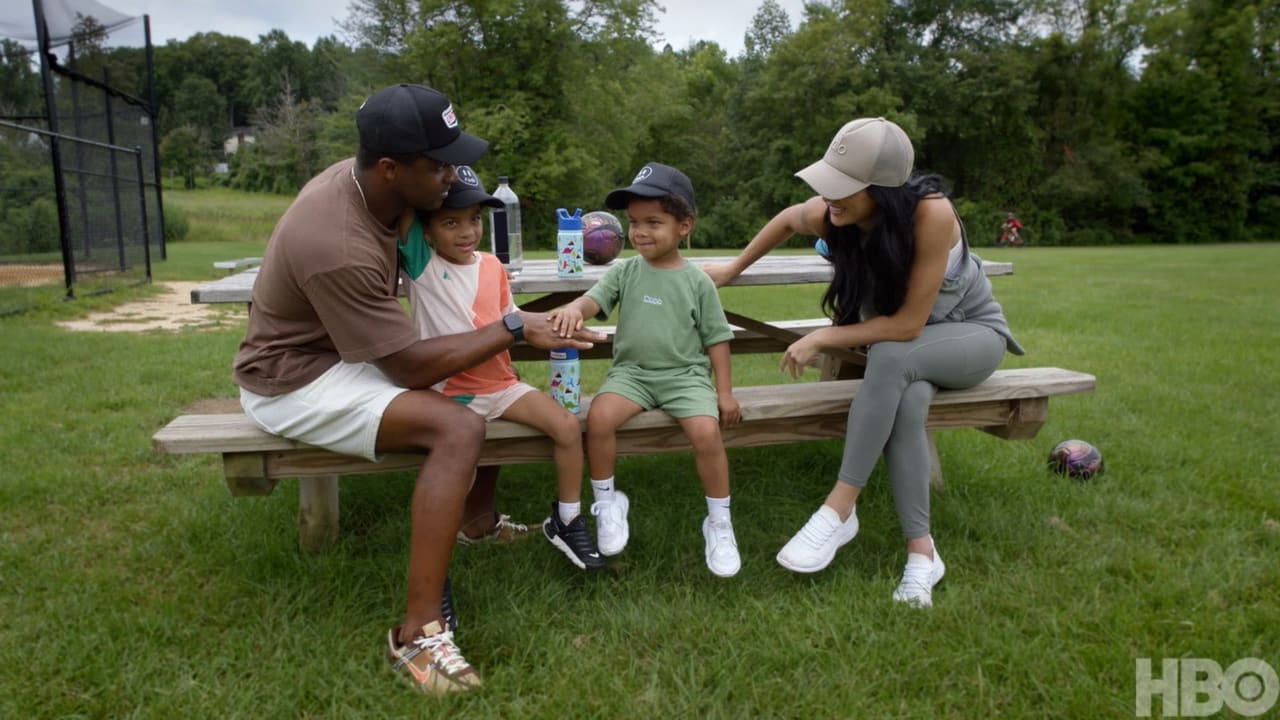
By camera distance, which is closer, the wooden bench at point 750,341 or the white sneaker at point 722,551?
the white sneaker at point 722,551

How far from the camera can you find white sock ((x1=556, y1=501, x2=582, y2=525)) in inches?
111

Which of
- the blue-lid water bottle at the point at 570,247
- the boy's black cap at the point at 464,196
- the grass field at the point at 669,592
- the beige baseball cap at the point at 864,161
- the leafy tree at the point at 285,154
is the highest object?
the leafy tree at the point at 285,154

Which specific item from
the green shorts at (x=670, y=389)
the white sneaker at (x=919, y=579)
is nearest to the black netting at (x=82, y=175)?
the green shorts at (x=670, y=389)

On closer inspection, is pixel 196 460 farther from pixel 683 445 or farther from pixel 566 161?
pixel 566 161

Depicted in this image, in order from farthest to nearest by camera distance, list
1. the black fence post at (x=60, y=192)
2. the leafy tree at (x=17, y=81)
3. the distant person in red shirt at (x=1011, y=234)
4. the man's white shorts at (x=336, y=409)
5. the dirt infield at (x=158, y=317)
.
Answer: the distant person in red shirt at (x=1011, y=234) → the leafy tree at (x=17, y=81) → the black fence post at (x=60, y=192) → the dirt infield at (x=158, y=317) → the man's white shorts at (x=336, y=409)

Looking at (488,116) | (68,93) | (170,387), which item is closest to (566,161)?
(488,116)

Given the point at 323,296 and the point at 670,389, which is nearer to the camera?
the point at 323,296

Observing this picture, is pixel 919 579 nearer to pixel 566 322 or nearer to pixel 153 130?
pixel 566 322

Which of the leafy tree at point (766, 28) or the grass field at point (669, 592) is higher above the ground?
the leafy tree at point (766, 28)

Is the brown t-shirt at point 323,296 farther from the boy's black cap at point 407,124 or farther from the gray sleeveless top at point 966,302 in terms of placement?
the gray sleeveless top at point 966,302

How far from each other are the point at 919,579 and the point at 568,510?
3.97ft

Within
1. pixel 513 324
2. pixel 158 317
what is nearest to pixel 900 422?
pixel 513 324

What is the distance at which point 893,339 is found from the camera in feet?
9.53

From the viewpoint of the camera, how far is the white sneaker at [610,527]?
2799mm
